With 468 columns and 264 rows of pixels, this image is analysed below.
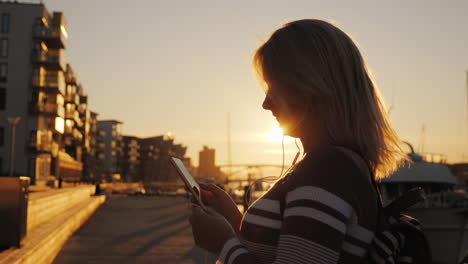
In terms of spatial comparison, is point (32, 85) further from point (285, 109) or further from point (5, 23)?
point (285, 109)

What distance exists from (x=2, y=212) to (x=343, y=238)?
6947 millimetres

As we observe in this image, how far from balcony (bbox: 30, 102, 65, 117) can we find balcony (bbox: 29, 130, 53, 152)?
6.70 ft

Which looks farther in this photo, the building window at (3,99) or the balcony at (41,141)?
the building window at (3,99)

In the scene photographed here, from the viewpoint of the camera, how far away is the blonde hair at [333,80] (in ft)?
6.35

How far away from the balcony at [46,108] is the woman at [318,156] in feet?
197

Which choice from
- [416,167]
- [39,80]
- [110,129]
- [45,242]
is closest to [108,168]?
[110,129]

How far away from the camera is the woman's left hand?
6.95ft

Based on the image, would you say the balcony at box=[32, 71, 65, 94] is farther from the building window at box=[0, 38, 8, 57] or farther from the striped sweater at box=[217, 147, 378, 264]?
the striped sweater at box=[217, 147, 378, 264]

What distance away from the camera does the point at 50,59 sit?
6147cm

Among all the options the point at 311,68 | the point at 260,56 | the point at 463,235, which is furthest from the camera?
the point at 463,235

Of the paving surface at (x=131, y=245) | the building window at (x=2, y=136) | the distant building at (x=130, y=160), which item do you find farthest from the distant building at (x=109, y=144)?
the paving surface at (x=131, y=245)

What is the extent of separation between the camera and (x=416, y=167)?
21.1 meters

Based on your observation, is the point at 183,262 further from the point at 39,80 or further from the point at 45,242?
the point at 39,80

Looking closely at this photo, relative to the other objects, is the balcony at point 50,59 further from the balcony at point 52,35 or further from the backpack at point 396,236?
the backpack at point 396,236
